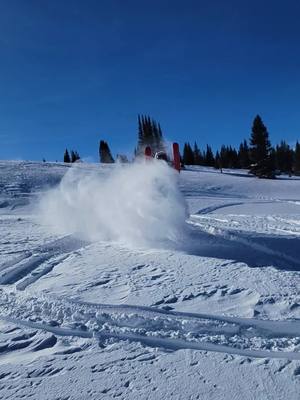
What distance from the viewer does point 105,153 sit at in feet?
235

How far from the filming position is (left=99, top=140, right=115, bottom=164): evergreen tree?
7050 centimetres

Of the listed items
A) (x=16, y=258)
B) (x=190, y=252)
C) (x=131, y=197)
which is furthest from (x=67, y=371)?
(x=131, y=197)

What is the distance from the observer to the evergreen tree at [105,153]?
231ft

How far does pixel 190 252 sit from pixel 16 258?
467 cm

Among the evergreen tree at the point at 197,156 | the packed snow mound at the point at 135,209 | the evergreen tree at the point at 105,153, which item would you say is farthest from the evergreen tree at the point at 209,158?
the packed snow mound at the point at 135,209

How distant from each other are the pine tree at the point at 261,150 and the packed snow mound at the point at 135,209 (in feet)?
118

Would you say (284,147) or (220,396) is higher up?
(284,147)

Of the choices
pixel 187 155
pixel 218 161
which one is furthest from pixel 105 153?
pixel 218 161

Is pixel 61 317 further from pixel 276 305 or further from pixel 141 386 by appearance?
pixel 276 305

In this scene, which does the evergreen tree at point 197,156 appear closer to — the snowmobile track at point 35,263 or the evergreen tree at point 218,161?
the evergreen tree at point 218,161

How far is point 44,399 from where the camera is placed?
11.5 ft

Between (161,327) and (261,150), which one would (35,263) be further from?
(261,150)

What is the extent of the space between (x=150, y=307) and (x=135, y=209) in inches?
230

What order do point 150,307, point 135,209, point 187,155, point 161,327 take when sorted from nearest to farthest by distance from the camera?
point 161,327 < point 150,307 < point 135,209 < point 187,155
